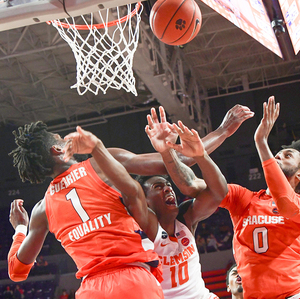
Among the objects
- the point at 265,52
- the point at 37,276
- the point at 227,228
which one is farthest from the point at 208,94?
the point at 37,276

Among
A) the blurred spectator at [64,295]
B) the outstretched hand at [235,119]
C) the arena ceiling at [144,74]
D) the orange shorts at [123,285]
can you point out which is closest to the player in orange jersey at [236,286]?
the outstretched hand at [235,119]

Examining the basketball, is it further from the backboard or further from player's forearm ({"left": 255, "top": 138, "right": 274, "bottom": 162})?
player's forearm ({"left": 255, "top": 138, "right": 274, "bottom": 162})

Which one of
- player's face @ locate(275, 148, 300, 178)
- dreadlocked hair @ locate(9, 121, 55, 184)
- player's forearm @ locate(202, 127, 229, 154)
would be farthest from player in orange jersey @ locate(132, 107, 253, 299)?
player's face @ locate(275, 148, 300, 178)

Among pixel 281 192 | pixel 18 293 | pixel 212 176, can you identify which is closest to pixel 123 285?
pixel 212 176

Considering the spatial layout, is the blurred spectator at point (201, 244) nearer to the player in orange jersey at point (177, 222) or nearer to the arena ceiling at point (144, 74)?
the arena ceiling at point (144, 74)

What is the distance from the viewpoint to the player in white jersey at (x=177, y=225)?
2.59 metres

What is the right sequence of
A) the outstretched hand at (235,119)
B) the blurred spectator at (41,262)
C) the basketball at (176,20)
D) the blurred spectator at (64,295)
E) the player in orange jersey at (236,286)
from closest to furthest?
the outstretched hand at (235,119) < the basketball at (176,20) < the player in orange jersey at (236,286) < the blurred spectator at (64,295) < the blurred spectator at (41,262)

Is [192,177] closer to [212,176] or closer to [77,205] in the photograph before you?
[212,176]

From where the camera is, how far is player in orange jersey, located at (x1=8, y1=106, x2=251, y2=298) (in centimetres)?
213

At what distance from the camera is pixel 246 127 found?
14203mm

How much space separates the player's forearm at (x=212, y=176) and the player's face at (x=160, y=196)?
0.47 m

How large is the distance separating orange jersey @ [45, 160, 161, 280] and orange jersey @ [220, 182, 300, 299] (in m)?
1.09

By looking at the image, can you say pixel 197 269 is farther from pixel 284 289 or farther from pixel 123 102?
pixel 123 102

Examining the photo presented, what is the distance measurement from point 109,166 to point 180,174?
667mm
